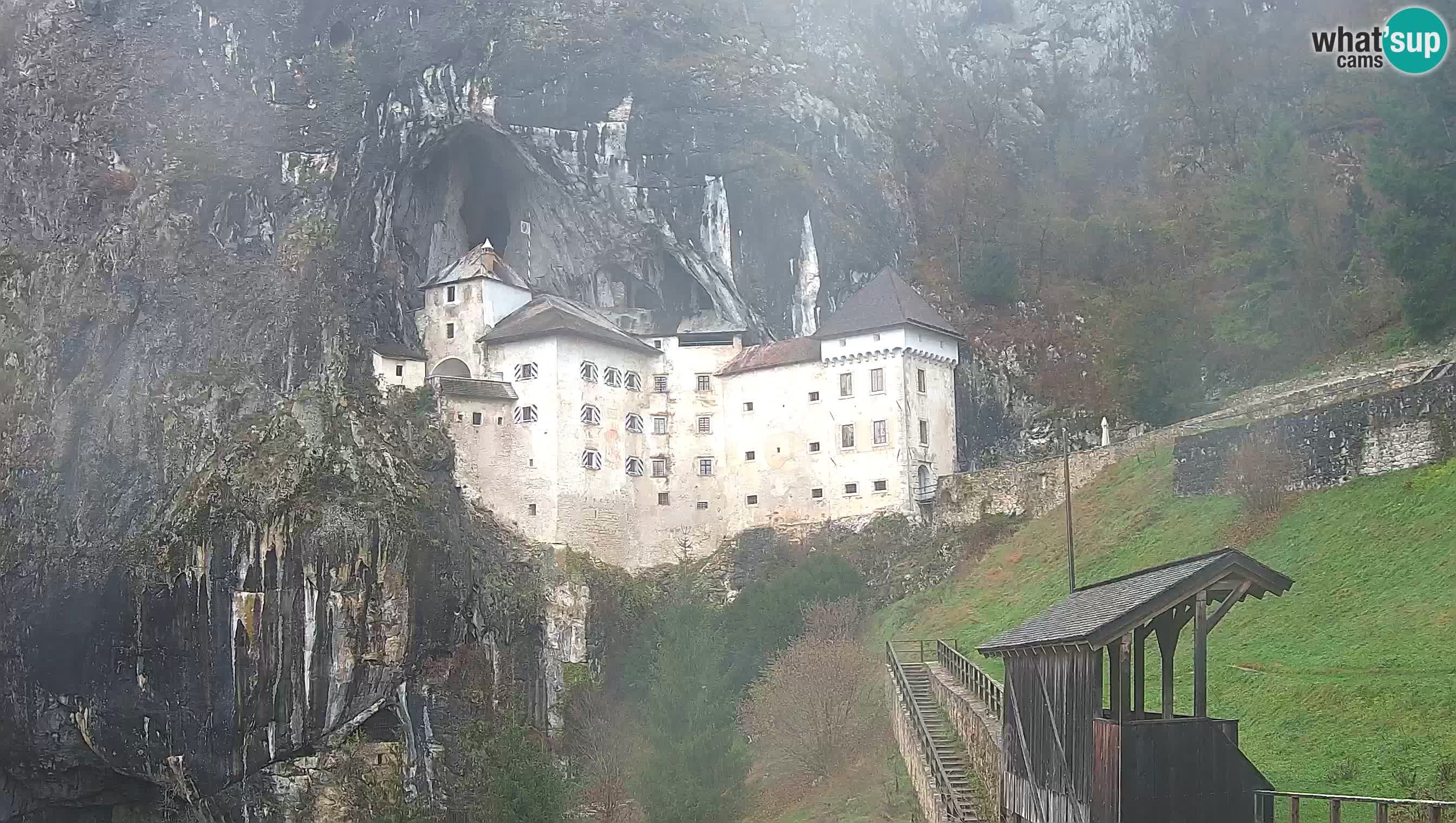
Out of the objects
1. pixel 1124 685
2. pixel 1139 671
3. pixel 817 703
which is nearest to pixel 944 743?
pixel 817 703

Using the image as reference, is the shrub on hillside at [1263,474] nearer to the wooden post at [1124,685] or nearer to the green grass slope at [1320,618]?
the green grass slope at [1320,618]

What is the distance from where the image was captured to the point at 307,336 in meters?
55.1

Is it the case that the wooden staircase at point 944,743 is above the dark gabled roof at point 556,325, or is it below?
below

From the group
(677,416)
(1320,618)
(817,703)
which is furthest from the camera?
(677,416)

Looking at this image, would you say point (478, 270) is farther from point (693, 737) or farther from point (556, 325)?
point (693, 737)

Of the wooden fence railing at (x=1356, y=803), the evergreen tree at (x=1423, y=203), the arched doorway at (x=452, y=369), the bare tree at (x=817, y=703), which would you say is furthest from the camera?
the arched doorway at (x=452, y=369)

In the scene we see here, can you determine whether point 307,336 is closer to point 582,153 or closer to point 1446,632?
point 582,153

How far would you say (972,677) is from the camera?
2953cm

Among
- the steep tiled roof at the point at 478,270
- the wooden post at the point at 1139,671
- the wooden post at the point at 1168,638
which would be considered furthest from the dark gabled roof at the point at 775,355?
the wooden post at the point at 1168,638

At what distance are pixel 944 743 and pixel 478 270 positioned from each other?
33.3 m

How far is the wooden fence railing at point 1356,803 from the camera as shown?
1530cm

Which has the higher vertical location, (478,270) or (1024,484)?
(478,270)

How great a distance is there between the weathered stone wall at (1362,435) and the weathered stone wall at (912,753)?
33.4ft

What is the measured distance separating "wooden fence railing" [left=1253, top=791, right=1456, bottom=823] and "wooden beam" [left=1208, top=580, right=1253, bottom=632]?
6.67ft
